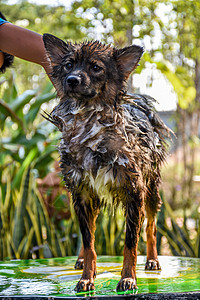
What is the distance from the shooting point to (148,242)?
6.87ft

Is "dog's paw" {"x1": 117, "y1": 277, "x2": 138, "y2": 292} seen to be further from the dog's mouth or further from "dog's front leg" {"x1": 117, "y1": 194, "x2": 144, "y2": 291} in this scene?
the dog's mouth

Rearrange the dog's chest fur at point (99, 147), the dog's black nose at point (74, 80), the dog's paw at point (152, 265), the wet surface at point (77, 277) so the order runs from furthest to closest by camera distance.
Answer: the dog's paw at point (152, 265)
the wet surface at point (77, 277)
the dog's chest fur at point (99, 147)
the dog's black nose at point (74, 80)

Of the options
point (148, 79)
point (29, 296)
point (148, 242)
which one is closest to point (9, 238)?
point (148, 242)

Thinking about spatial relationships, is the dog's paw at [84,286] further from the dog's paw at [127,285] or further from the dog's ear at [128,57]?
the dog's ear at [128,57]

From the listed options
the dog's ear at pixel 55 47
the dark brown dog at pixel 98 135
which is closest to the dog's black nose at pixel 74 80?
the dark brown dog at pixel 98 135

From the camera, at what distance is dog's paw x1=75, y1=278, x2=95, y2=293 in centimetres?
160

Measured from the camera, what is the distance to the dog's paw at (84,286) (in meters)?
1.60

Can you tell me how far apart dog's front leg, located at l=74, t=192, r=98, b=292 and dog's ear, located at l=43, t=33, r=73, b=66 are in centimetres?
62

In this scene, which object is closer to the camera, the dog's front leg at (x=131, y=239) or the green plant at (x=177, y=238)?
the dog's front leg at (x=131, y=239)

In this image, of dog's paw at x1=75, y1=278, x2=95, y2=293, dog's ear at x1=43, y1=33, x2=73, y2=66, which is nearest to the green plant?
dog's paw at x1=75, y1=278, x2=95, y2=293

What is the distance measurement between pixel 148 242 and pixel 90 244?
0.49 m

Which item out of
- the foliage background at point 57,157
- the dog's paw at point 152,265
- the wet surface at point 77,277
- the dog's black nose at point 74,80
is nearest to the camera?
the dog's black nose at point 74,80

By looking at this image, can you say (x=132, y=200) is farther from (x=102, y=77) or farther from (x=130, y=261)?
(x=102, y=77)

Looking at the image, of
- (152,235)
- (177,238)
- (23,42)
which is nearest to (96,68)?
(23,42)
